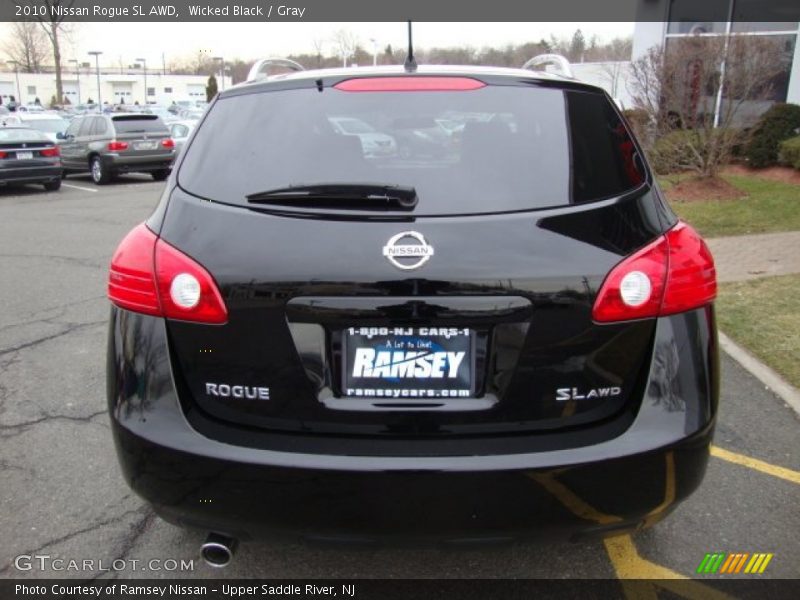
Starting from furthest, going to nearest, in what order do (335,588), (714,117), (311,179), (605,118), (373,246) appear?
(714,117) → (335,588) → (605,118) → (311,179) → (373,246)

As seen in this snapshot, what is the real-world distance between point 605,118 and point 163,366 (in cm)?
167

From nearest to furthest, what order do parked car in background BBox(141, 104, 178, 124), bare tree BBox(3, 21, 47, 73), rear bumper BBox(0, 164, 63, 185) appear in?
rear bumper BBox(0, 164, 63, 185) → parked car in background BBox(141, 104, 178, 124) → bare tree BBox(3, 21, 47, 73)

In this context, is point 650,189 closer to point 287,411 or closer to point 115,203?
point 287,411

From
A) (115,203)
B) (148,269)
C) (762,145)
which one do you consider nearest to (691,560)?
(148,269)

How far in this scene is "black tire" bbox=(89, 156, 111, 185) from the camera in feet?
58.3

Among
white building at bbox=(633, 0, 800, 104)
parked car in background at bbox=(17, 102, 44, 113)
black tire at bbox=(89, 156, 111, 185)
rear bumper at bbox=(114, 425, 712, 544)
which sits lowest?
black tire at bbox=(89, 156, 111, 185)

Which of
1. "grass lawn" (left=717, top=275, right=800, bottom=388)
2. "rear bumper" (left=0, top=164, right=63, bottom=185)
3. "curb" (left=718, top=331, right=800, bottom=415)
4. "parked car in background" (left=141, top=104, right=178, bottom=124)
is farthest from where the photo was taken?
"parked car in background" (left=141, top=104, right=178, bottom=124)

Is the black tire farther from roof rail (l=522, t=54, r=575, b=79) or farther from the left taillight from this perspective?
the left taillight

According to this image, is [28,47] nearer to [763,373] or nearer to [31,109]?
[31,109]

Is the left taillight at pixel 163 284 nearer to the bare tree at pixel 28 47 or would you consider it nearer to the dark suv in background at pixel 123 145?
the dark suv in background at pixel 123 145

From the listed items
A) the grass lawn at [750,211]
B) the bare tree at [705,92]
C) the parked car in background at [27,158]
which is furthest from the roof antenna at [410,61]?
the parked car in background at [27,158]

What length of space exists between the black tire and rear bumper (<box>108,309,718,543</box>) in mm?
17267

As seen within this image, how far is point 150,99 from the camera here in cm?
10475

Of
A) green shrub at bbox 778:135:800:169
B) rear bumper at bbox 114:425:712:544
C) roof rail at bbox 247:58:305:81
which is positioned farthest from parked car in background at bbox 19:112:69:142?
rear bumper at bbox 114:425:712:544
